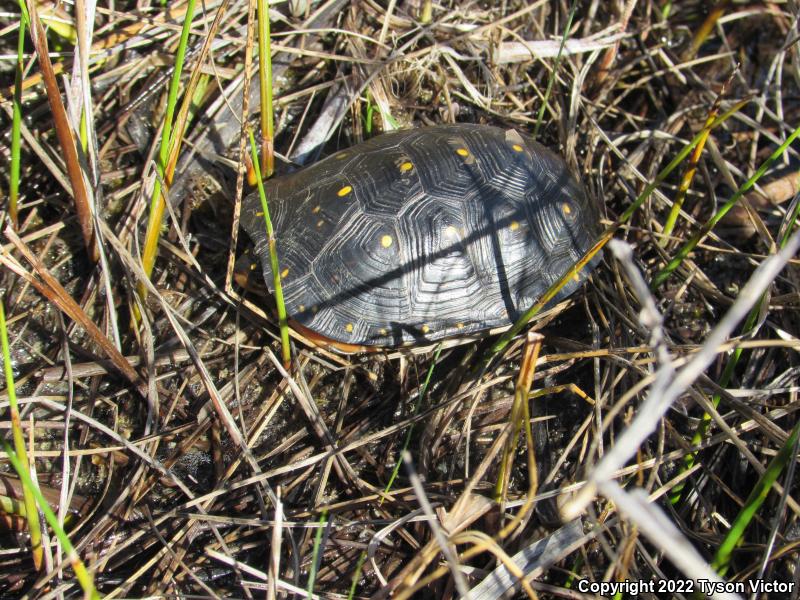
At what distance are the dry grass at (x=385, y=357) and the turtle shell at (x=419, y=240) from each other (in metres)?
0.24

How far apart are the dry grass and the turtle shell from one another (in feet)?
0.80

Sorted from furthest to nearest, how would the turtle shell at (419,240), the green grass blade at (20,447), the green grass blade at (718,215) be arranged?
the turtle shell at (419,240) → the green grass blade at (718,215) → the green grass blade at (20,447)

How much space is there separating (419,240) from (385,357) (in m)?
0.55

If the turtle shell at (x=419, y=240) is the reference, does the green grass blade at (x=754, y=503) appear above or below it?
below

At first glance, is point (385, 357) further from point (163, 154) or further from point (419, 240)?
point (163, 154)

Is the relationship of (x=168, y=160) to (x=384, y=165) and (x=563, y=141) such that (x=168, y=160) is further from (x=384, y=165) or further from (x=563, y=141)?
(x=563, y=141)

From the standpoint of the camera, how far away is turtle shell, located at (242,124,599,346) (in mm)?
2432

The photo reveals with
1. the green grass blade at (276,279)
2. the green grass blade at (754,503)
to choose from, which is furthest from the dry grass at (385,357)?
the green grass blade at (276,279)

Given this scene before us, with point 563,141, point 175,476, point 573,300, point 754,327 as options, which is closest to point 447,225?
point 573,300

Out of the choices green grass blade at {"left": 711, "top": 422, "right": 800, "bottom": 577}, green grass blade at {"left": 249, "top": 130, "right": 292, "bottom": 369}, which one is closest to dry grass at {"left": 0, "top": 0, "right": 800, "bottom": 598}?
green grass blade at {"left": 711, "top": 422, "right": 800, "bottom": 577}

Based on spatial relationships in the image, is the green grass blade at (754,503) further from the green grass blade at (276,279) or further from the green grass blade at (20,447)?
the green grass blade at (20,447)

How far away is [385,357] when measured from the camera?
2.61m

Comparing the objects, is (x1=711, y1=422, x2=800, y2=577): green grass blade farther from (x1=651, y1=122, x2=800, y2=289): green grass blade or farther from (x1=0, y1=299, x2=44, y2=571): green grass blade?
(x1=0, y1=299, x2=44, y2=571): green grass blade

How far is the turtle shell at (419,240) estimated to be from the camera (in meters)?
2.43
